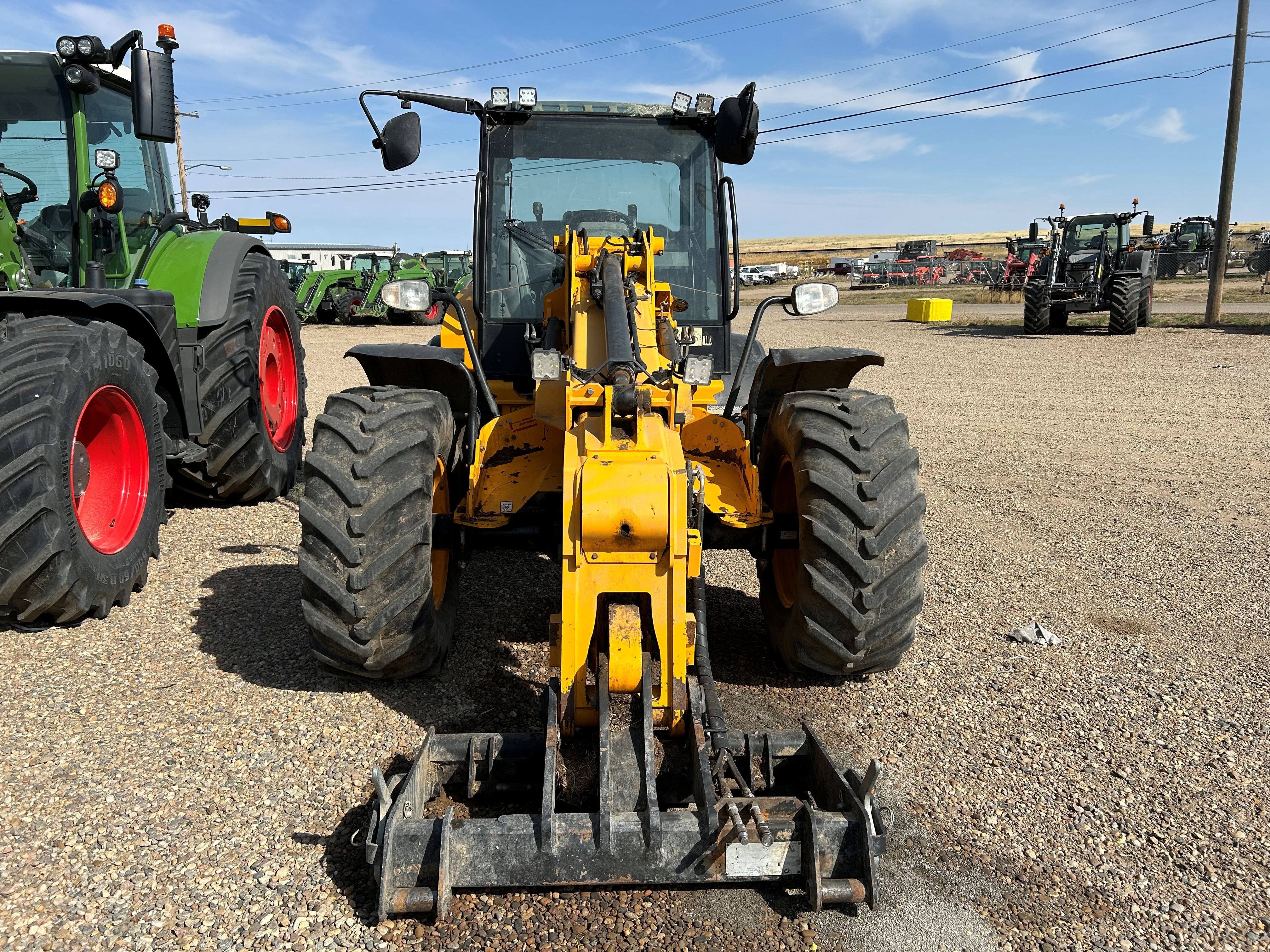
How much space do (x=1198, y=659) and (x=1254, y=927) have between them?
220cm

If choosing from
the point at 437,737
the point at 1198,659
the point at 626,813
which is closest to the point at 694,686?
the point at 626,813

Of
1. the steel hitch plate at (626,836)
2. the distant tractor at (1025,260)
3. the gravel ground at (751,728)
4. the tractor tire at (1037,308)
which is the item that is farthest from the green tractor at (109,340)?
the distant tractor at (1025,260)

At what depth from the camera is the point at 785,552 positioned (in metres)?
4.58

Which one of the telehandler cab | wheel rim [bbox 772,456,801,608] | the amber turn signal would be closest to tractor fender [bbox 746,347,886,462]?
the telehandler cab

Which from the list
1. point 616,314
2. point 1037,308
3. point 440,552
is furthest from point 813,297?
point 1037,308

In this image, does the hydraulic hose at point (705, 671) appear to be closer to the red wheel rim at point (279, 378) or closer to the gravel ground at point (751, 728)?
the gravel ground at point (751, 728)

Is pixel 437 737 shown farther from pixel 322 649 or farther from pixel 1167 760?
pixel 1167 760

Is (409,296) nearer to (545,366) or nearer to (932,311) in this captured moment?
(545,366)

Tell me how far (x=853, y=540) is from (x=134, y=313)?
4.37 meters

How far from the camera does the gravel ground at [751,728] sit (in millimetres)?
2803

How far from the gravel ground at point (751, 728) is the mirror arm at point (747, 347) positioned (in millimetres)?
1200

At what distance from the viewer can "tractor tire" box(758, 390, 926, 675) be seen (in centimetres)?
376

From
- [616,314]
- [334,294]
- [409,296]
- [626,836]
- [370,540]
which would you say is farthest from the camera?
[334,294]

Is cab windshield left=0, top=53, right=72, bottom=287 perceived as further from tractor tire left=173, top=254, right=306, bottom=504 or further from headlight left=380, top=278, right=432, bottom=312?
headlight left=380, top=278, right=432, bottom=312
